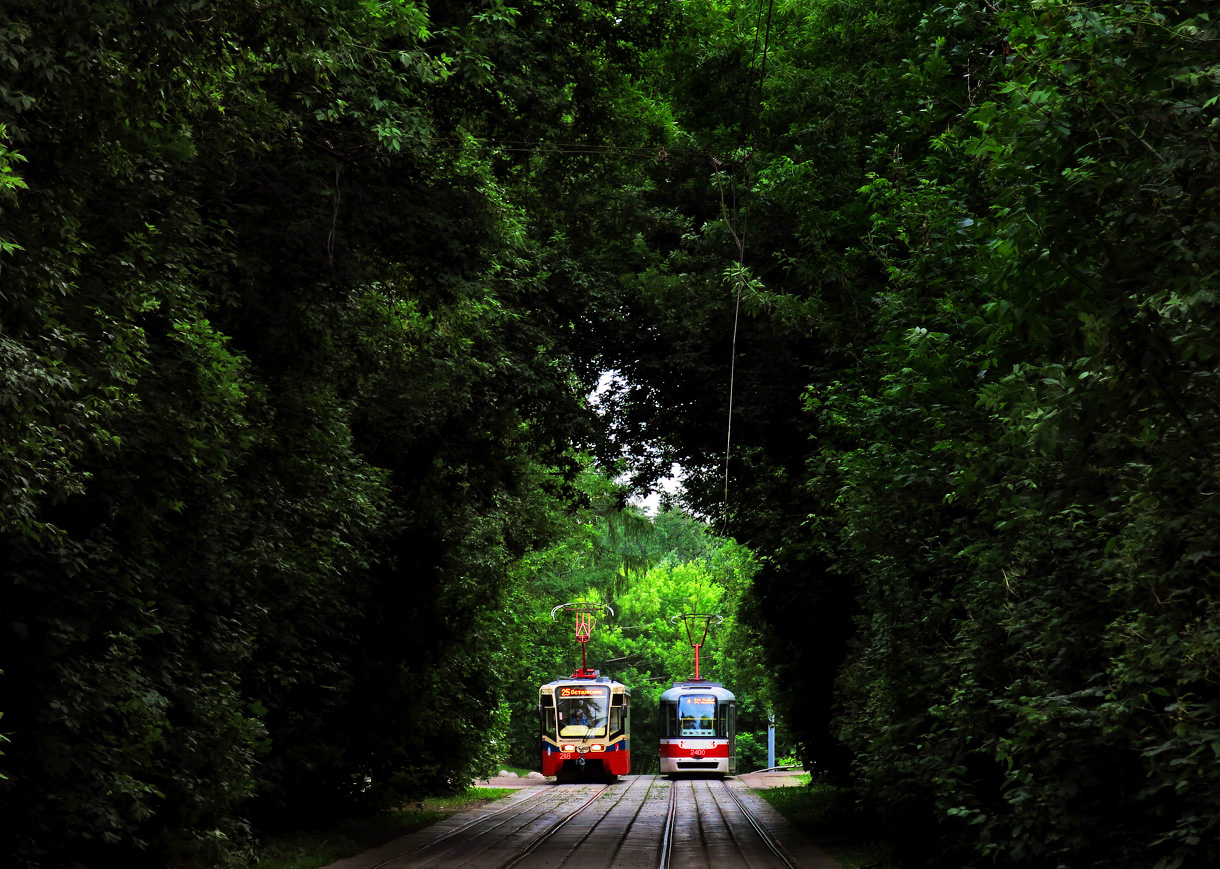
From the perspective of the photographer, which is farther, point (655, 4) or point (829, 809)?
point (829, 809)

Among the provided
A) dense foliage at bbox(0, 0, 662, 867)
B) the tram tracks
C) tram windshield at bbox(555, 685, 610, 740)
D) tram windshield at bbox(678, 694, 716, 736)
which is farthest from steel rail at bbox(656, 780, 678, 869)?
tram windshield at bbox(678, 694, 716, 736)

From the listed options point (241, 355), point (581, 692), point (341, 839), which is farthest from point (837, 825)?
point (581, 692)

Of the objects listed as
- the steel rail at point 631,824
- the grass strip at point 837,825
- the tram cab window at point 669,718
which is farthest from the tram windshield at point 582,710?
the grass strip at point 837,825

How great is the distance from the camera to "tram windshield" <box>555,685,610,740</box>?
38.8 m

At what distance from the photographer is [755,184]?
1817cm

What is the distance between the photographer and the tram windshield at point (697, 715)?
143 ft

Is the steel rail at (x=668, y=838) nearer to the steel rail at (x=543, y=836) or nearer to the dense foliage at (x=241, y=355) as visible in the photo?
the steel rail at (x=543, y=836)

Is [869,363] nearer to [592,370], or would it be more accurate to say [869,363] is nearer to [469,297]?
[469,297]

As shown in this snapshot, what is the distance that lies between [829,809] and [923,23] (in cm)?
1667

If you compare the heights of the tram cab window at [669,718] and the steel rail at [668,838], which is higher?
the tram cab window at [669,718]

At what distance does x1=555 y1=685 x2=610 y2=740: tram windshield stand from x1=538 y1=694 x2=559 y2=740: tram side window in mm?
161

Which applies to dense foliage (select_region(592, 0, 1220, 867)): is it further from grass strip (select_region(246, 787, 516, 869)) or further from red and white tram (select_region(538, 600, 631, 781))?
red and white tram (select_region(538, 600, 631, 781))

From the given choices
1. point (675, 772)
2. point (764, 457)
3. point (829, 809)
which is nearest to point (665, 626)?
point (675, 772)

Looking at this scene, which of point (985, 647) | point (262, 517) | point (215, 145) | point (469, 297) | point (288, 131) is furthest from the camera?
point (469, 297)
